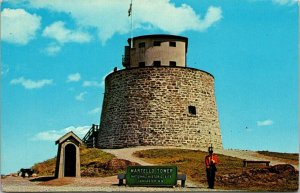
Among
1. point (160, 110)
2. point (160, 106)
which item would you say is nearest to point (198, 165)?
point (160, 110)

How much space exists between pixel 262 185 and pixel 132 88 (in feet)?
66.1

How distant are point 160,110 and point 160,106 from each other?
30 cm

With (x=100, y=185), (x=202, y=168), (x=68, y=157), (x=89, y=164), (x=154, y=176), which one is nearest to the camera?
(x=154, y=176)

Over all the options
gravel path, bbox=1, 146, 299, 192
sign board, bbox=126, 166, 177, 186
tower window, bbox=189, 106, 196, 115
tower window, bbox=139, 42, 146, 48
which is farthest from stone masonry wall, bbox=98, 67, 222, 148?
sign board, bbox=126, 166, 177, 186

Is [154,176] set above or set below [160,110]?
below

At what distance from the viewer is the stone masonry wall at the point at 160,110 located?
132 ft

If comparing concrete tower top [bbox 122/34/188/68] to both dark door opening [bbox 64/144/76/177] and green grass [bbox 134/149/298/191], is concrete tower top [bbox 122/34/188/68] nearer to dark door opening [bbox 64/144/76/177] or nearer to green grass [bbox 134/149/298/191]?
green grass [bbox 134/149/298/191]

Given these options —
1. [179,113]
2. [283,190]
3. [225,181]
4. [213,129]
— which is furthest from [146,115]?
[283,190]

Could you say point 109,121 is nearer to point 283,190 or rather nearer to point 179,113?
point 179,113

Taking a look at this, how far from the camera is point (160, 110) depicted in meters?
40.4

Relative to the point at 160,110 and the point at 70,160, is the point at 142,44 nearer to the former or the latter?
the point at 160,110

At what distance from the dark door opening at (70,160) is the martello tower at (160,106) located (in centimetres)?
1303

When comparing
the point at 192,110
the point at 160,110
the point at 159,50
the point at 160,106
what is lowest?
the point at 160,110

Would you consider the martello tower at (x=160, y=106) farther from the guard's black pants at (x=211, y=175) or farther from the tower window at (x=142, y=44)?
the guard's black pants at (x=211, y=175)
